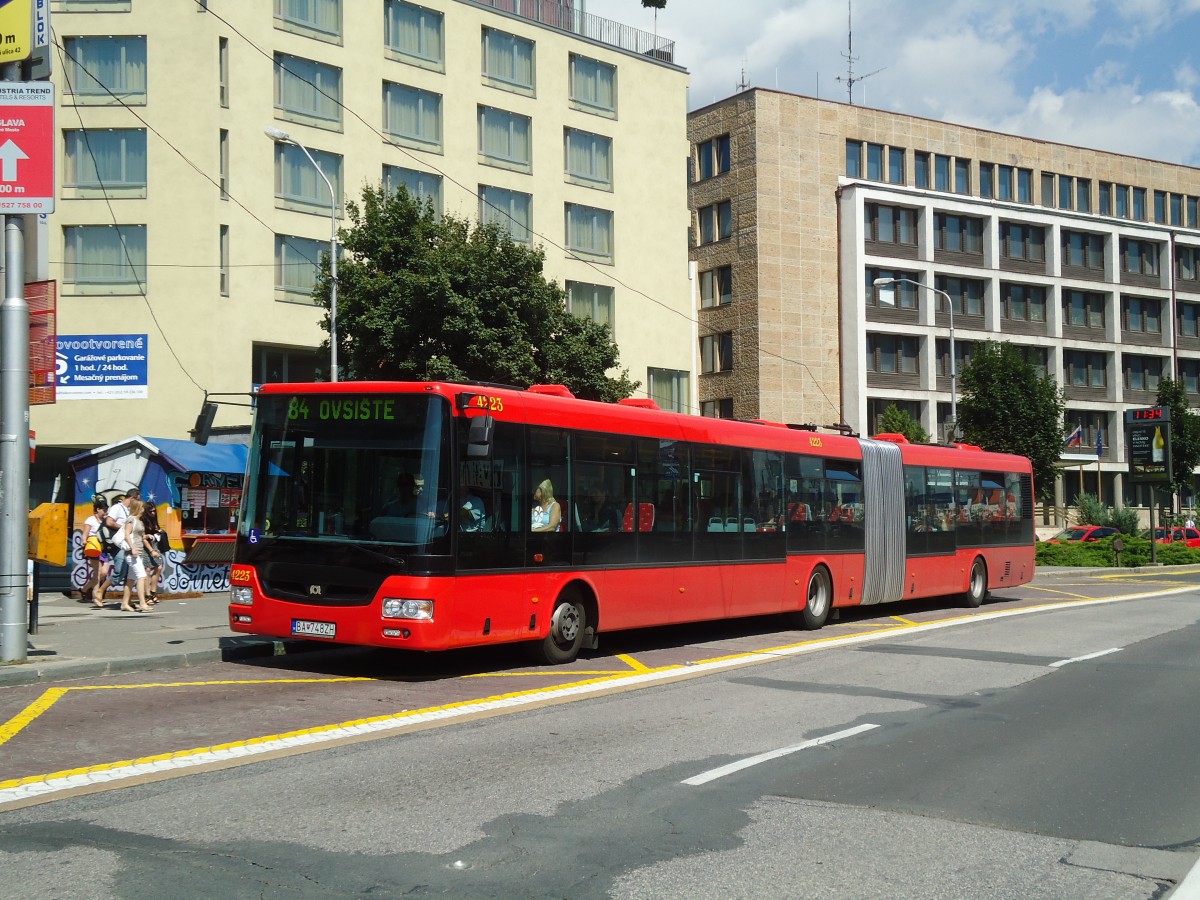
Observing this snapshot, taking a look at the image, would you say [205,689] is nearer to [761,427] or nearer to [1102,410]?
[761,427]

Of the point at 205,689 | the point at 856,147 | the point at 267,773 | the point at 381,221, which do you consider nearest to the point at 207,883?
the point at 267,773

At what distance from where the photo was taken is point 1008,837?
21.5 ft

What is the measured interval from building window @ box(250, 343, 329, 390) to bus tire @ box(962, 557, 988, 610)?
19.3 m

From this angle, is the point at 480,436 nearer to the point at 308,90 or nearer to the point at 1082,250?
the point at 308,90

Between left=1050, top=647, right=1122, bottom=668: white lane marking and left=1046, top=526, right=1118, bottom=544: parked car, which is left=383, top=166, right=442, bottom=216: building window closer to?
left=1050, top=647, right=1122, bottom=668: white lane marking

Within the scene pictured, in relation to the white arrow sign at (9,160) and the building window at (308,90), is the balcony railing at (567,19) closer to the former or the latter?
the building window at (308,90)

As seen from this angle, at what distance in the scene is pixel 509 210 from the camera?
41.7 metres

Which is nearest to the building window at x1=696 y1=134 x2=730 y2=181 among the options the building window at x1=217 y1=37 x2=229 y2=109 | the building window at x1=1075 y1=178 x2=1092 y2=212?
the building window at x1=1075 y1=178 x2=1092 y2=212

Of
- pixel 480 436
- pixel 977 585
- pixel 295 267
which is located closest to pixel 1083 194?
pixel 295 267

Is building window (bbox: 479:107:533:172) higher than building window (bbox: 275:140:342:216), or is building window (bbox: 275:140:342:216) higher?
building window (bbox: 479:107:533:172)

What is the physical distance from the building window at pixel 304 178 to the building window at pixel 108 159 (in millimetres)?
3768

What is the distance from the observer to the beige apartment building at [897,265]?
194ft

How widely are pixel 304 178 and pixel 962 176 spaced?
132 ft

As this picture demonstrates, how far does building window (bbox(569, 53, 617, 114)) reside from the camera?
4403 centimetres
